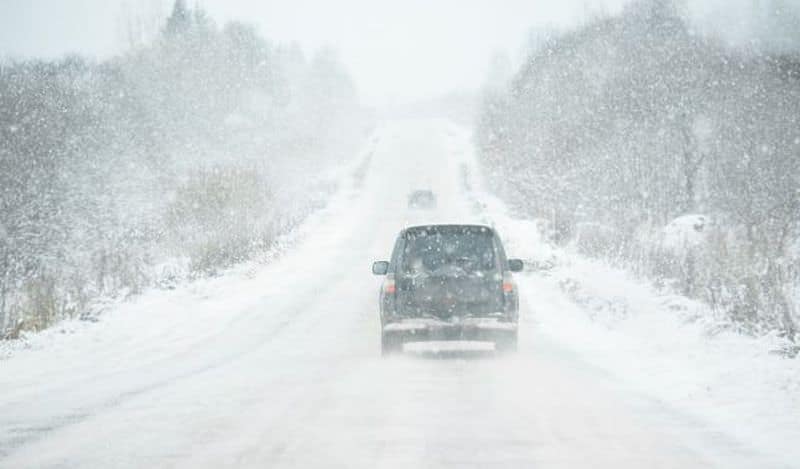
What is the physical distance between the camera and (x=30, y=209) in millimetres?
33062

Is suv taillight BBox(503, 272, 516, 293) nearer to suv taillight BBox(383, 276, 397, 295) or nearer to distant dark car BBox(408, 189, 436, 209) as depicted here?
suv taillight BBox(383, 276, 397, 295)

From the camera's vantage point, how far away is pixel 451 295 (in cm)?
1152

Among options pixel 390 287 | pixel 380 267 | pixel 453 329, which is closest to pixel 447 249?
pixel 390 287

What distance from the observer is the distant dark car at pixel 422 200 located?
4606cm

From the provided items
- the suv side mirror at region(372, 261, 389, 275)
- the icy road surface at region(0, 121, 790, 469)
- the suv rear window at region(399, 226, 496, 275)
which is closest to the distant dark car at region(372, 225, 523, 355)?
the suv rear window at region(399, 226, 496, 275)

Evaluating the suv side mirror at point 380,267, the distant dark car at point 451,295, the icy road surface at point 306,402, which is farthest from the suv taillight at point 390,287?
the icy road surface at point 306,402

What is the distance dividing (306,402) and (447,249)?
13.0 feet

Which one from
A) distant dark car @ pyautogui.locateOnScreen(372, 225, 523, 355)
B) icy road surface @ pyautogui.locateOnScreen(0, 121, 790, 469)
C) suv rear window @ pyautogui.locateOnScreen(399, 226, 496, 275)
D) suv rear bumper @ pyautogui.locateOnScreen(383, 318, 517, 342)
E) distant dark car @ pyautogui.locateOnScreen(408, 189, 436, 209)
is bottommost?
icy road surface @ pyautogui.locateOnScreen(0, 121, 790, 469)

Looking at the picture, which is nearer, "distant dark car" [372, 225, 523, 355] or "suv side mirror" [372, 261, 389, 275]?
"distant dark car" [372, 225, 523, 355]

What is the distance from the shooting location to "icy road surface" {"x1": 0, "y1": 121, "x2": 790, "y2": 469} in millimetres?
6316


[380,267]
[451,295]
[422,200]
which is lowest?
[451,295]

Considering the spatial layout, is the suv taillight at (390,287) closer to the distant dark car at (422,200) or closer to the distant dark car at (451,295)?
the distant dark car at (451,295)

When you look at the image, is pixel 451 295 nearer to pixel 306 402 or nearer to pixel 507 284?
pixel 507 284

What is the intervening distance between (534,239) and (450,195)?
914 inches
